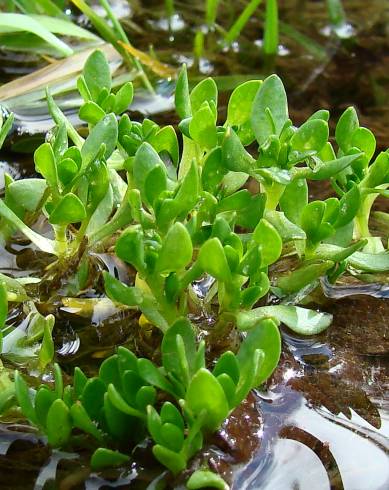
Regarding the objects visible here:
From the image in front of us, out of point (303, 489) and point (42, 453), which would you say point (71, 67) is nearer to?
point (42, 453)

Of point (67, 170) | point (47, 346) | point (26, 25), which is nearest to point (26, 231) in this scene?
point (67, 170)

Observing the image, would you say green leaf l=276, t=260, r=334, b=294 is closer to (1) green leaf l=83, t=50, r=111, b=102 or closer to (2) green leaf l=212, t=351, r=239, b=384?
(2) green leaf l=212, t=351, r=239, b=384

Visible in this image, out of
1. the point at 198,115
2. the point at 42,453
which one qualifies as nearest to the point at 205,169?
the point at 198,115

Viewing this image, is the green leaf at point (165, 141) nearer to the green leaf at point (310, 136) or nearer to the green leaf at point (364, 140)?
the green leaf at point (310, 136)

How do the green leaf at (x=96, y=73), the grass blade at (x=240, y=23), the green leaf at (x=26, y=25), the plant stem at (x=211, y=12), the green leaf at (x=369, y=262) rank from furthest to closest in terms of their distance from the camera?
the plant stem at (x=211, y=12), the grass blade at (x=240, y=23), the green leaf at (x=26, y=25), the green leaf at (x=96, y=73), the green leaf at (x=369, y=262)

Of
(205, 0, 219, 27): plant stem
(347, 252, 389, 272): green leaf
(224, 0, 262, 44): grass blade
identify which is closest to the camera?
(347, 252, 389, 272): green leaf

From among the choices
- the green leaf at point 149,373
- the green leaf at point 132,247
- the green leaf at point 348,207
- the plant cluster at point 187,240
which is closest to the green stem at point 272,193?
the plant cluster at point 187,240

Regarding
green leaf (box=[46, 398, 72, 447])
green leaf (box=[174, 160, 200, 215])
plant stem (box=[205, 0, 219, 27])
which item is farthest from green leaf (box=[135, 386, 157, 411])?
plant stem (box=[205, 0, 219, 27])
